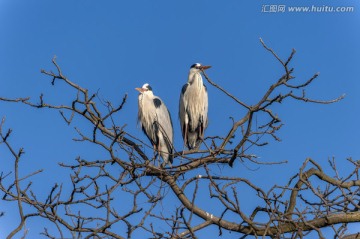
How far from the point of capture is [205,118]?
21.9 ft

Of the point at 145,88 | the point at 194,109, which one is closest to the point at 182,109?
the point at 194,109

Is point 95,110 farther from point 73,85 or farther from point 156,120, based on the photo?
point 156,120

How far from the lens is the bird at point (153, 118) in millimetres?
6660

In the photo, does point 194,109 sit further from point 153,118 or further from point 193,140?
point 153,118

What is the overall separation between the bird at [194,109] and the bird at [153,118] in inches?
8.4

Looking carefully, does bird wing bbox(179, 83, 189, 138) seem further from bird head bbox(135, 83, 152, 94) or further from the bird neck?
bird head bbox(135, 83, 152, 94)

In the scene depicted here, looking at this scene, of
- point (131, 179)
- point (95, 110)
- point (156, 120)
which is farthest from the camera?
point (156, 120)

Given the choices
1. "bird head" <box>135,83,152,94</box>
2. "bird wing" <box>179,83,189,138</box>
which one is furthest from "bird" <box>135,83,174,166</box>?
"bird wing" <box>179,83,189,138</box>

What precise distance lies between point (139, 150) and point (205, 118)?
1883 mm

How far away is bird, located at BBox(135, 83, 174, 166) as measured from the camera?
6660 mm

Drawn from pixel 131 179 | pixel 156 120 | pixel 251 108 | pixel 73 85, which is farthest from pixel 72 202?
pixel 156 120

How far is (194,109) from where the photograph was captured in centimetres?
661

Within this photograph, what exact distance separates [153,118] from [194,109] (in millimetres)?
456

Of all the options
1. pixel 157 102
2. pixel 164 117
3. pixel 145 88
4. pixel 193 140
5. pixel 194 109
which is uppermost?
pixel 145 88
